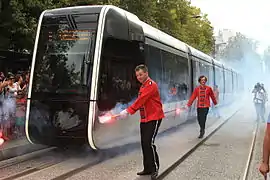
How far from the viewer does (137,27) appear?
356 inches

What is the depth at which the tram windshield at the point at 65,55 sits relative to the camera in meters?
7.77

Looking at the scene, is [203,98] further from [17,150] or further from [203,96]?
[17,150]

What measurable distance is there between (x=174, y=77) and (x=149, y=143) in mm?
6349

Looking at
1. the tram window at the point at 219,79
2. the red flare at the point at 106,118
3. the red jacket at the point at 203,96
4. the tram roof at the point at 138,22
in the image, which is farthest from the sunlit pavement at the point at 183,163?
the tram window at the point at 219,79

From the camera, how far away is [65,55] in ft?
26.1

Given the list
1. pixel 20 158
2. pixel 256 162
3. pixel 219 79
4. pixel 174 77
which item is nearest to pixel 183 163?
pixel 256 162

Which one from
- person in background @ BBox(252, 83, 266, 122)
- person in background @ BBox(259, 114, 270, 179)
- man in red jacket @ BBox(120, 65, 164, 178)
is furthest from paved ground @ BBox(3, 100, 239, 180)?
person in background @ BBox(252, 83, 266, 122)

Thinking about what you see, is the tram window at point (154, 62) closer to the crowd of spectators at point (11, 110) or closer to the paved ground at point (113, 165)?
the paved ground at point (113, 165)

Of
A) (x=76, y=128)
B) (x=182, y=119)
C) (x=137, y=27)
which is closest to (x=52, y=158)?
(x=76, y=128)

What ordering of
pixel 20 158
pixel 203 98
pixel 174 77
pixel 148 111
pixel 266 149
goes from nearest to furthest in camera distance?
pixel 266 149, pixel 148 111, pixel 20 158, pixel 203 98, pixel 174 77

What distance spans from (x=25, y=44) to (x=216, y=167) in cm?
1077

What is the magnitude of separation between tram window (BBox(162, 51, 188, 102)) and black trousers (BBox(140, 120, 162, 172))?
484cm

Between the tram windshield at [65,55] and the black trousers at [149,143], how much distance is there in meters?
1.80

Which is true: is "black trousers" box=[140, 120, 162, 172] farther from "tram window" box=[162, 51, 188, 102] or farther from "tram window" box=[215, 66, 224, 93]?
"tram window" box=[215, 66, 224, 93]
